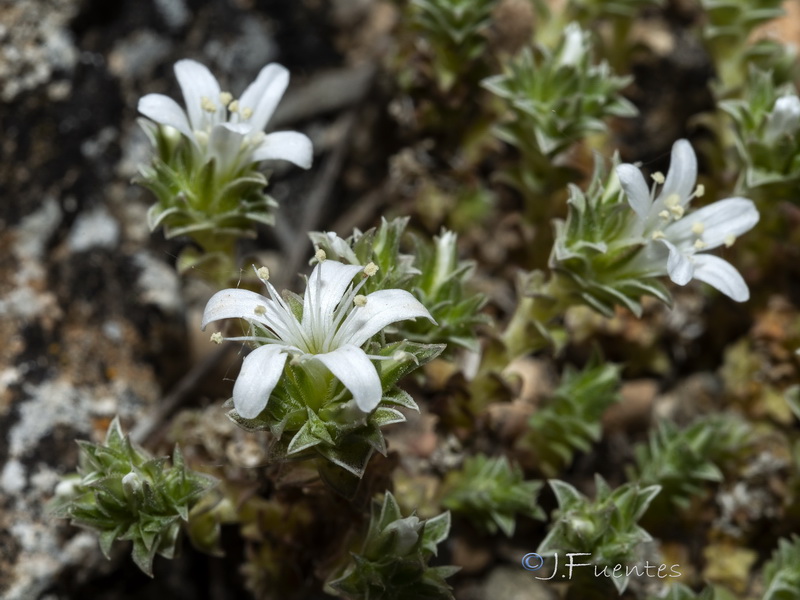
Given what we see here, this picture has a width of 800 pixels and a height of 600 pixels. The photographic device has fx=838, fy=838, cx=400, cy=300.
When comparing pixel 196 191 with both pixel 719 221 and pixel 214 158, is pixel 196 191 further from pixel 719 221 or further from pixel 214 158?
pixel 719 221

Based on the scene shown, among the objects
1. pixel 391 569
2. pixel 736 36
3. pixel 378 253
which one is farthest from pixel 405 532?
pixel 736 36

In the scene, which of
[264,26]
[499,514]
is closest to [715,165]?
[499,514]

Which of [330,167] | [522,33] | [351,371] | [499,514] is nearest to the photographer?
[351,371]

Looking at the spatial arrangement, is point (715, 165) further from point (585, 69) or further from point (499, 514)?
point (499, 514)

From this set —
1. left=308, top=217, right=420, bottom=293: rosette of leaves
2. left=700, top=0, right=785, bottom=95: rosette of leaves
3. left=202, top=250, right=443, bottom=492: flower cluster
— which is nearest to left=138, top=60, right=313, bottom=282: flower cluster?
left=308, top=217, right=420, bottom=293: rosette of leaves

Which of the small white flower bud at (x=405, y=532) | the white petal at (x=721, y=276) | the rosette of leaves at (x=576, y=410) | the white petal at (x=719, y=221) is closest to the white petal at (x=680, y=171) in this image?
the white petal at (x=719, y=221)

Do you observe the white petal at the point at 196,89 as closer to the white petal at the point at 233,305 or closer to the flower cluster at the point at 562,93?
the white petal at the point at 233,305

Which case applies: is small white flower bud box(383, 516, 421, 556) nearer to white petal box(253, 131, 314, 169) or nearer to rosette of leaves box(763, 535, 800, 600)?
white petal box(253, 131, 314, 169)
